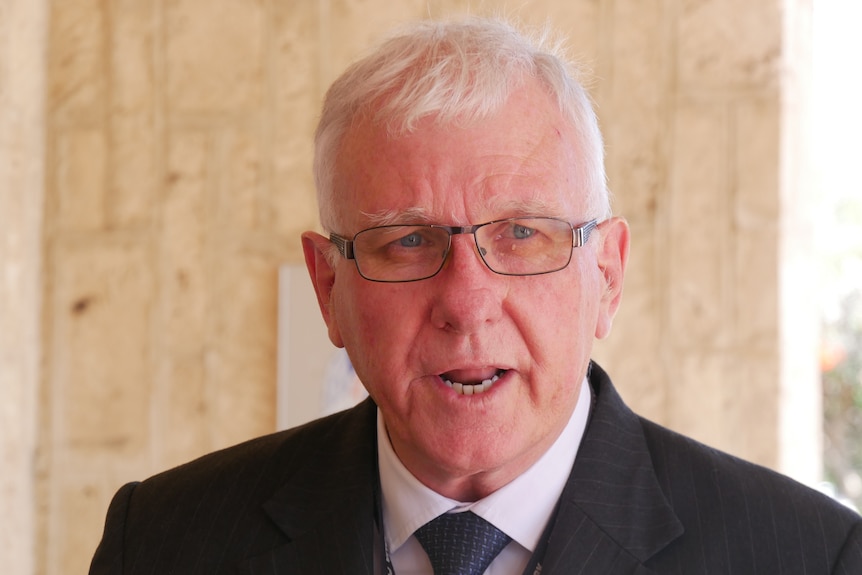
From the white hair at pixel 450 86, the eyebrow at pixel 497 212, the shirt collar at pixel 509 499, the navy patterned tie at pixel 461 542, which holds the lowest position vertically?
the navy patterned tie at pixel 461 542

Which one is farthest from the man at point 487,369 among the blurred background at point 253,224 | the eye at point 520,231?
the blurred background at point 253,224

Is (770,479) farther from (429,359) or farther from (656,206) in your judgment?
(656,206)

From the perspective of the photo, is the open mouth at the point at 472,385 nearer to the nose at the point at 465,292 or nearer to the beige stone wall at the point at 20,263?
the nose at the point at 465,292

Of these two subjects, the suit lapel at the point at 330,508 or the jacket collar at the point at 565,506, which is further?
the suit lapel at the point at 330,508

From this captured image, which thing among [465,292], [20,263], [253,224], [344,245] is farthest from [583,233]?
[20,263]

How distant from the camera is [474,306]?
1.40m

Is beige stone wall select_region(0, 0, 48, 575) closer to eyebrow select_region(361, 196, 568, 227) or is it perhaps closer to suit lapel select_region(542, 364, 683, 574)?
eyebrow select_region(361, 196, 568, 227)

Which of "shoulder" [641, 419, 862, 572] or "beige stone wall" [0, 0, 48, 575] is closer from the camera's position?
"shoulder" [641, 419, 862, 572]

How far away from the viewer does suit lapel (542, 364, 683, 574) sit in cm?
144

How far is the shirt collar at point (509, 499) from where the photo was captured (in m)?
1.51

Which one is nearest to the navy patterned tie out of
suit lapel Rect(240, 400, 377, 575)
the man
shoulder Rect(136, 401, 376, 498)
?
the man

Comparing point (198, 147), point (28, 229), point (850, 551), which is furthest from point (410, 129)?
point (28, 229)

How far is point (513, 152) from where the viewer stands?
1.46 metres

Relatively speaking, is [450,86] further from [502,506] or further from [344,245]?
[502,506]
